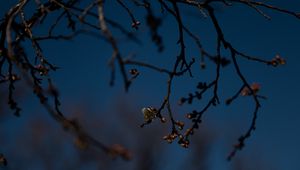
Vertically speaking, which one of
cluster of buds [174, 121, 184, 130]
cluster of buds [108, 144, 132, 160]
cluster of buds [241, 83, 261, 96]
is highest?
cluster of buds [174, 121, 184, 130]

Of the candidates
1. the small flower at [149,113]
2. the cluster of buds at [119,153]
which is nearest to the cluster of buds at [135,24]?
the small flower at [149,113]

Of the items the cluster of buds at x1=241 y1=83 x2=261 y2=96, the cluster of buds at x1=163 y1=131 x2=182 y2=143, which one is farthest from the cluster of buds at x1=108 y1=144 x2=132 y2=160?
the cluster of buds at x1=163 y1=131 x2=182 y2=143

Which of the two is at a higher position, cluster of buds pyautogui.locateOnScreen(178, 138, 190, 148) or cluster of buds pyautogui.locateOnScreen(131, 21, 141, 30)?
cluster of buds pyautogui.locateOnScreen(131, 21, 141, 30)

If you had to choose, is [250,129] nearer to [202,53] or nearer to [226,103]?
[226,103]

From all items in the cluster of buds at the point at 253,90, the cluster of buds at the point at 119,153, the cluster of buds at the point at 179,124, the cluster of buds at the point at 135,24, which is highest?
the cluster of buds at the point at 135,24

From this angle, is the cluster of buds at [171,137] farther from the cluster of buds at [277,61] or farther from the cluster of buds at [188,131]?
the cluster of buds at [277,61]

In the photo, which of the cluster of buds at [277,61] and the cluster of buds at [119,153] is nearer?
the cluster of buds at [119,153]

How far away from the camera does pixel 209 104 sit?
131 inches

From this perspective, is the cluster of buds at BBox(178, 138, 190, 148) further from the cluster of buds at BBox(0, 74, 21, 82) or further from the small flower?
the cluster of buds at BBox(0, 74, 21, 82)

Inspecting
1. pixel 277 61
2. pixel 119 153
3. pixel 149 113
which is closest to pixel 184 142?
pixel 149 113

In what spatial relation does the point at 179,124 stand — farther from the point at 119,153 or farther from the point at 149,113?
the point at 119,153

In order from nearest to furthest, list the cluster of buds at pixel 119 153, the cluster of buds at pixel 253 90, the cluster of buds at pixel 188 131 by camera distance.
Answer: the cluster of buds at pixel 119 153 < the cluster of buds at pixel 253 90 < the cluster of buds at pixel 188 131

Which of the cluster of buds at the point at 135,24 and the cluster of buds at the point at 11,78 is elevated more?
the cluster of buds at the point at 135,24

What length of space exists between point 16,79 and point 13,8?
2.14 ft
